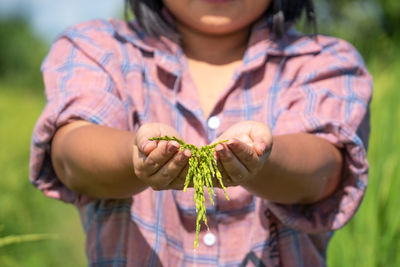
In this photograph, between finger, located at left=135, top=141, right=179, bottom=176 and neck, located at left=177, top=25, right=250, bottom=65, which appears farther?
neck, located at left=177, top=25, right=250, bottom=65

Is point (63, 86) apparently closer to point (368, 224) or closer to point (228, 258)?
point (228, 258)

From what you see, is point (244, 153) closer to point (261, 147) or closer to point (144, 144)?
point (261, 147)

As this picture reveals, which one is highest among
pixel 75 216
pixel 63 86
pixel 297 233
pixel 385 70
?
→ pixel 63 86

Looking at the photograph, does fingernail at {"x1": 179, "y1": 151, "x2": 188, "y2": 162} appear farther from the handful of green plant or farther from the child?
the child

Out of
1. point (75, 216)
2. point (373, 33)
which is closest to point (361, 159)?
point (75, 216)

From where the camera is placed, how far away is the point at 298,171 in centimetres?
158

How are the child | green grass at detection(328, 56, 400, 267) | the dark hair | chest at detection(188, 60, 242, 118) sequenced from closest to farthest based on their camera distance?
1. the child
2. chest at detection(188, 60, 242, 118)
3. the dark hair
4. green grass at detection(328, 56, 400, 267)

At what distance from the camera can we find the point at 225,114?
1762 millimetres

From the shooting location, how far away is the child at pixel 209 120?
5.40 feet

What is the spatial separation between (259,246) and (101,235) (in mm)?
392

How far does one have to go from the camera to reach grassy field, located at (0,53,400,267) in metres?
2.42

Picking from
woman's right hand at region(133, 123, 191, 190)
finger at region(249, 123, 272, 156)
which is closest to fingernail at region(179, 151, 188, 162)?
woman's right hand at region(133, 123, 191, 190)

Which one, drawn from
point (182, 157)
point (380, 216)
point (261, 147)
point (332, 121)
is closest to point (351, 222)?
point (380, 216)

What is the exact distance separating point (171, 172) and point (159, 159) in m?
0.04
